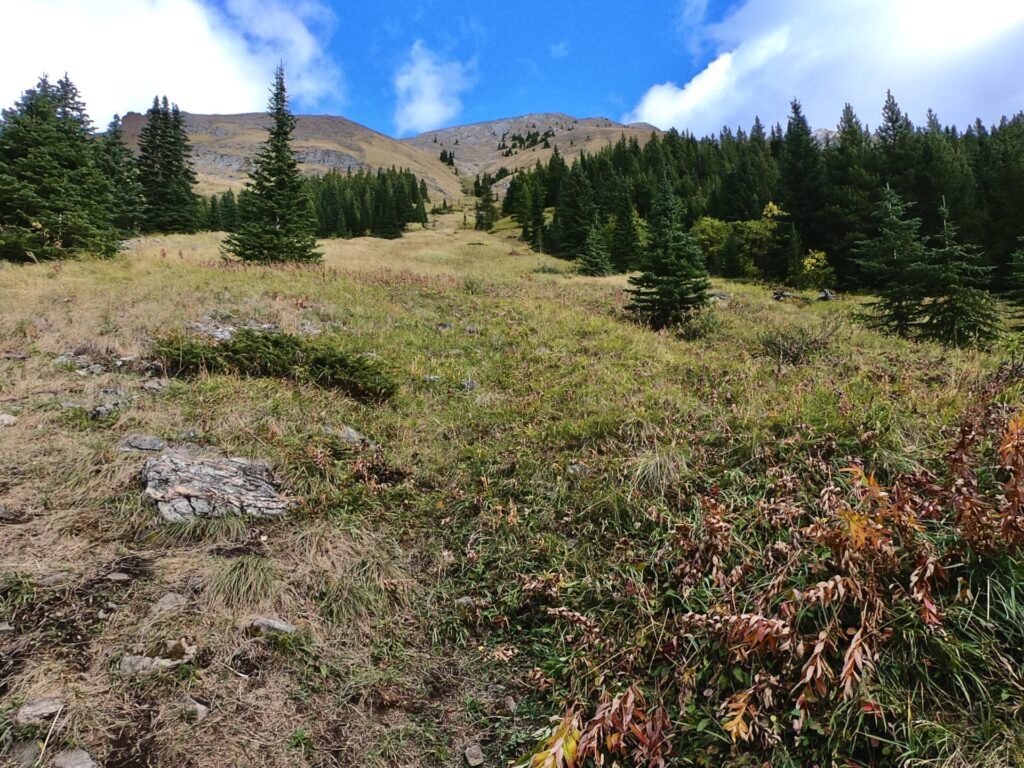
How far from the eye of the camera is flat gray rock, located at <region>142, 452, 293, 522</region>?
173 inches

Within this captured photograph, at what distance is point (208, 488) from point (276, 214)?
823 inches

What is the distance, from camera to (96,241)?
54.2 feet

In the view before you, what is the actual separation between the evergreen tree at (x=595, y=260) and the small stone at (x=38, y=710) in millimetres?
35972

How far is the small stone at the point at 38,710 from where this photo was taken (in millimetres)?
2482

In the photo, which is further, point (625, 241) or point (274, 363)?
point (625, 241)

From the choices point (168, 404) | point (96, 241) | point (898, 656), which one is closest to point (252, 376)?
point (168, 404)

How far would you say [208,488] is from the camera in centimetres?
463

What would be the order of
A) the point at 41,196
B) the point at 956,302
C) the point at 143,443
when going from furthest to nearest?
the point at 41,196 < the point at 956,302 < the point at 143,443

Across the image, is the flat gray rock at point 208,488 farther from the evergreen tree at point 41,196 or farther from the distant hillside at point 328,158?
the distant hillside at point 328,158

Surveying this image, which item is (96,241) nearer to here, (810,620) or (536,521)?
(536,521)

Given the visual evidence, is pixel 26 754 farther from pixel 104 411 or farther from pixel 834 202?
pixel 834 202

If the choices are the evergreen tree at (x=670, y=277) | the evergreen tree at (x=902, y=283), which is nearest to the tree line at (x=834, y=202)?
the evergreen tree at (x=902, y=283)

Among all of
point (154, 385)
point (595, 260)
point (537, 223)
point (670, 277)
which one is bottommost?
point (154, 385)

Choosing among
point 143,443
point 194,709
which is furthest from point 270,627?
point 143,443
